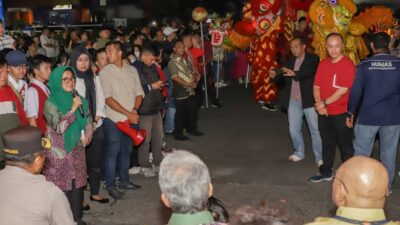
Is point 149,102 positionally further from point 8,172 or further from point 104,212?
point 8,172

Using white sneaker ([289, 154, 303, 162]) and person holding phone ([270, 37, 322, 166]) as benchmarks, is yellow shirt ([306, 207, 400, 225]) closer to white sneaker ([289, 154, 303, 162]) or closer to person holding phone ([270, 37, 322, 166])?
person holding phone ([270, 37, 322, 166])

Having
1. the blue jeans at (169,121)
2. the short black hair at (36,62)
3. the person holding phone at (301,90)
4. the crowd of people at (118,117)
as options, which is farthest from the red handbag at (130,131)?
the blue jeans at (169,121)

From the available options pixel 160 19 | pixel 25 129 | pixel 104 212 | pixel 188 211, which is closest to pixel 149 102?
pixel 104 212

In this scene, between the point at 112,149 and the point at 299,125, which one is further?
the point at 299,125

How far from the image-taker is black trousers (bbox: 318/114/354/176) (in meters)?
6.54

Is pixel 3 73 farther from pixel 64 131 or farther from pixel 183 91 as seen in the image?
pixel 183 91

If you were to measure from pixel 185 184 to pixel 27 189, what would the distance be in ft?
3.66

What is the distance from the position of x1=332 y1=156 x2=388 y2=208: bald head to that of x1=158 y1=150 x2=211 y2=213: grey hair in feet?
2.18

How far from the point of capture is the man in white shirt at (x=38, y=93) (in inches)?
208

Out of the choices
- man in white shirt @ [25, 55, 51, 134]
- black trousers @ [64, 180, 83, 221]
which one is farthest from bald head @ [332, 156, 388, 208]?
man in white shirt @ [25, 55, 51, 134]

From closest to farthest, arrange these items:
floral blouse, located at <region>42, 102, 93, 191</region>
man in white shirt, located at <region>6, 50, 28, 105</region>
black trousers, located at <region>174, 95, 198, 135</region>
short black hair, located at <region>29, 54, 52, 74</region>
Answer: floral blouse, located at <region>42, 102, 93, 191</region>, short black hair, located at <region>29, 54, 52, 74</region>, man in white shirt, located at <region>6, 50, 28, 105</region>, black trousers, located at <region>174, 95, 198, 135</region>

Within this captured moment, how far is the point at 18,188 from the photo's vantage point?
308cm

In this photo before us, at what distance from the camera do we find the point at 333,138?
22.2 ft

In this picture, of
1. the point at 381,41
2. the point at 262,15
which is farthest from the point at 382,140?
the point at 262,15
